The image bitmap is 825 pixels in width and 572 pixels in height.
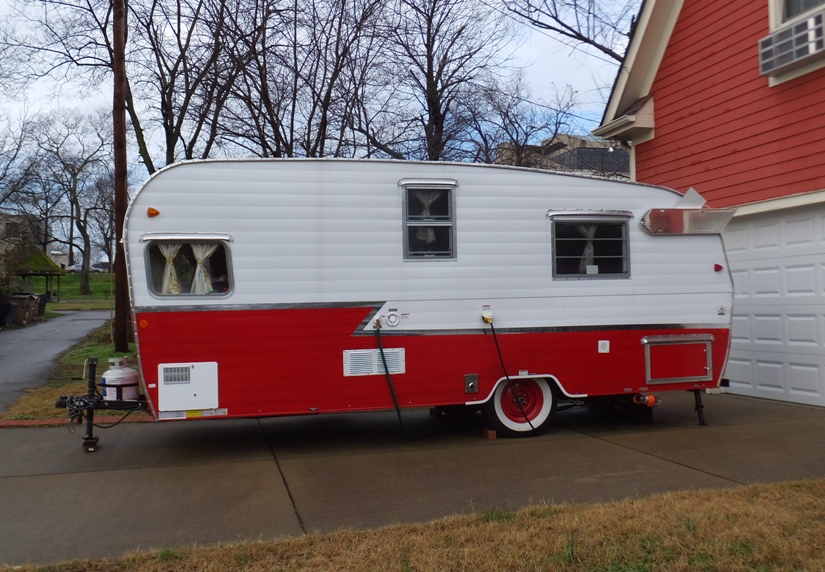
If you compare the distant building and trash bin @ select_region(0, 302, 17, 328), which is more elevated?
the distant building

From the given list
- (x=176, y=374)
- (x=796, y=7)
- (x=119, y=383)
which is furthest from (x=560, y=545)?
(x=796, y=7)

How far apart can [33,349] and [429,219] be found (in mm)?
14109

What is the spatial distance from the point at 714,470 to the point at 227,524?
13.8ft

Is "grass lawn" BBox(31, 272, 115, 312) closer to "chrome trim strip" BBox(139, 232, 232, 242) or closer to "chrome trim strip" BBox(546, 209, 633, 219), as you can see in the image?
"chrome trim strip" BBox(139, 232, 232, 242)

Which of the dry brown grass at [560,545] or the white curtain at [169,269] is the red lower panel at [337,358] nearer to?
the white curtain at [169,269]

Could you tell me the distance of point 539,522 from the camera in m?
5.14

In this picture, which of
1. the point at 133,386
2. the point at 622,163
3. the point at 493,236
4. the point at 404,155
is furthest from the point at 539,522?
the point at 622,163

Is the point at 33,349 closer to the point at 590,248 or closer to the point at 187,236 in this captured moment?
the point at 187,236

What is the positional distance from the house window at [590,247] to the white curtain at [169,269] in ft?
13.0

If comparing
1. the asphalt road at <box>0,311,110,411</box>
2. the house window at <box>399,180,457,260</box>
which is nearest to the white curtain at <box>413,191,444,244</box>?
the house window at <box>399,180,457,260</box>

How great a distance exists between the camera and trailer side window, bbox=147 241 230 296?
23.6 feet

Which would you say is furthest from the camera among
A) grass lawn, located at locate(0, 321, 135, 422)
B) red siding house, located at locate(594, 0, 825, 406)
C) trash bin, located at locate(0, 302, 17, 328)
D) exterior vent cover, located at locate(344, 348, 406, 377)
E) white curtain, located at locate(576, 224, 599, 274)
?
trash bin, located at locate(0, 302, 17, 328)

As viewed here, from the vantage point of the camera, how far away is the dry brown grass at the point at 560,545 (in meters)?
4.43

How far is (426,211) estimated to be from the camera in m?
7.86
